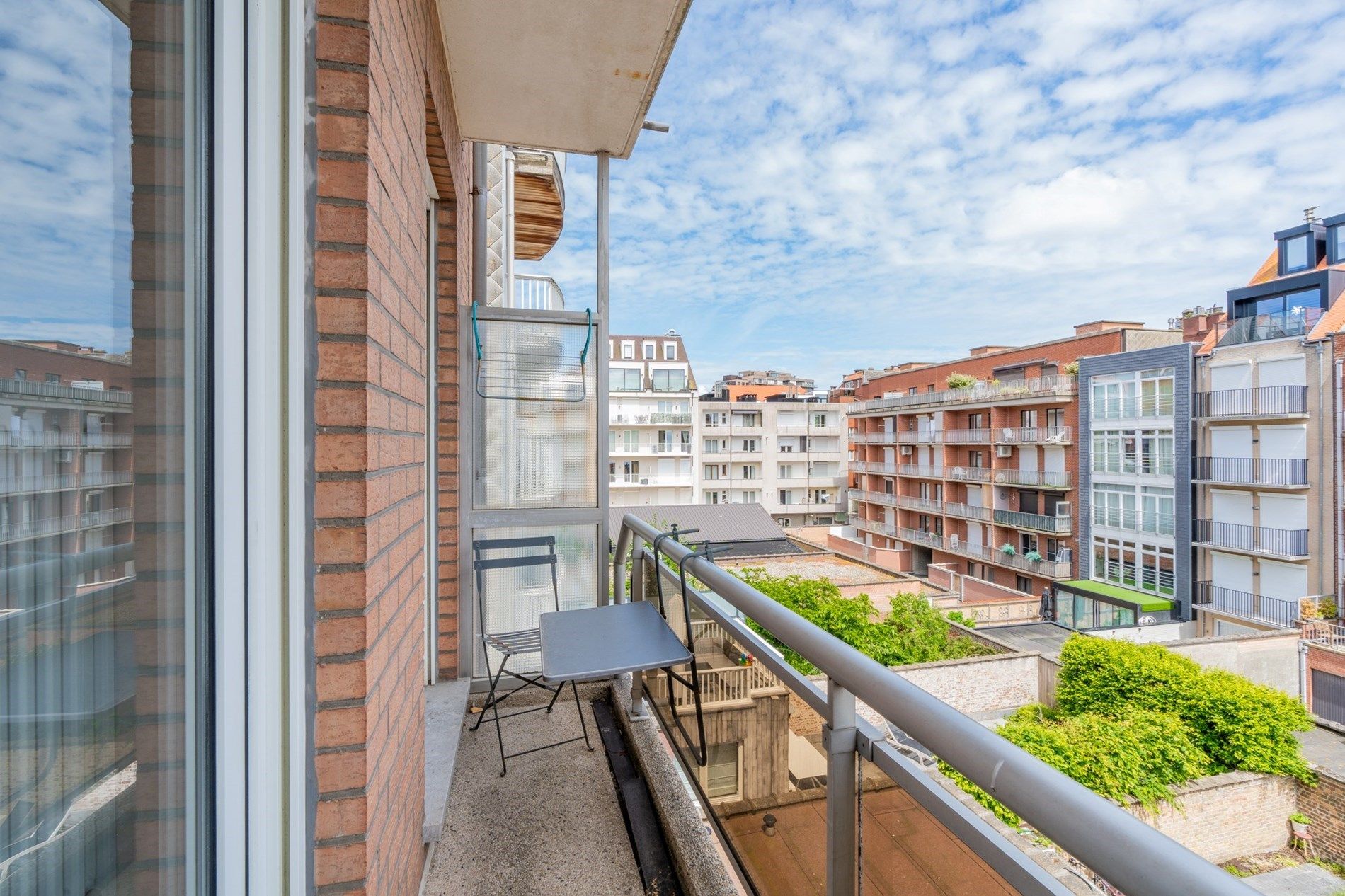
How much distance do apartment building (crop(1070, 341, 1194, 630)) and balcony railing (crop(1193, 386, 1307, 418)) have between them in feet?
1.36

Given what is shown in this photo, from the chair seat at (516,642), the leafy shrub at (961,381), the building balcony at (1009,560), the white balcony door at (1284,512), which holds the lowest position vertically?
the building balcony at (1009,560)

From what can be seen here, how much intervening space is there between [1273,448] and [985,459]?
7935 mm

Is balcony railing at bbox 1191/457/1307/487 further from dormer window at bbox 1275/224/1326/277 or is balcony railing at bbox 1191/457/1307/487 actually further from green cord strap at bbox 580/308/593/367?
green cord strap at bbox 580/308/593/367

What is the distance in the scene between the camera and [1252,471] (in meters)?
15.3

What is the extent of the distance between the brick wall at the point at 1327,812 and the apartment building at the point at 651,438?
19.7 metres

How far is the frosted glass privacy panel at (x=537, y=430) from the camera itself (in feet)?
9.04

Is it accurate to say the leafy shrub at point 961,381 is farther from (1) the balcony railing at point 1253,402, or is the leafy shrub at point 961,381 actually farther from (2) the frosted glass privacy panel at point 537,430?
(2) the frosted glass privacy panel at point 537,430

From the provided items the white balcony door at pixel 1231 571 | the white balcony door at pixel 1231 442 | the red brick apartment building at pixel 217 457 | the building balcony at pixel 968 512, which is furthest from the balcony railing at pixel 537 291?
the building balcony at pixel 968 512

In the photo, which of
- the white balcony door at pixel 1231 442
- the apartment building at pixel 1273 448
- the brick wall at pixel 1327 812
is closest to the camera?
the brick wall at pixel 1327 812

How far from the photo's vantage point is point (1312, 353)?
1408 cm

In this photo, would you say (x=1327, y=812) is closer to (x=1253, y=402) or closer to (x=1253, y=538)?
(x=1253, y=538)

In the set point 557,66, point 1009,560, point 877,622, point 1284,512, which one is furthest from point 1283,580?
point 557,66

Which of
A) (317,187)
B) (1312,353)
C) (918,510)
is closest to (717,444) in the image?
(918,510)

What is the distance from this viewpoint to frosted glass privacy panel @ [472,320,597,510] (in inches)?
108
